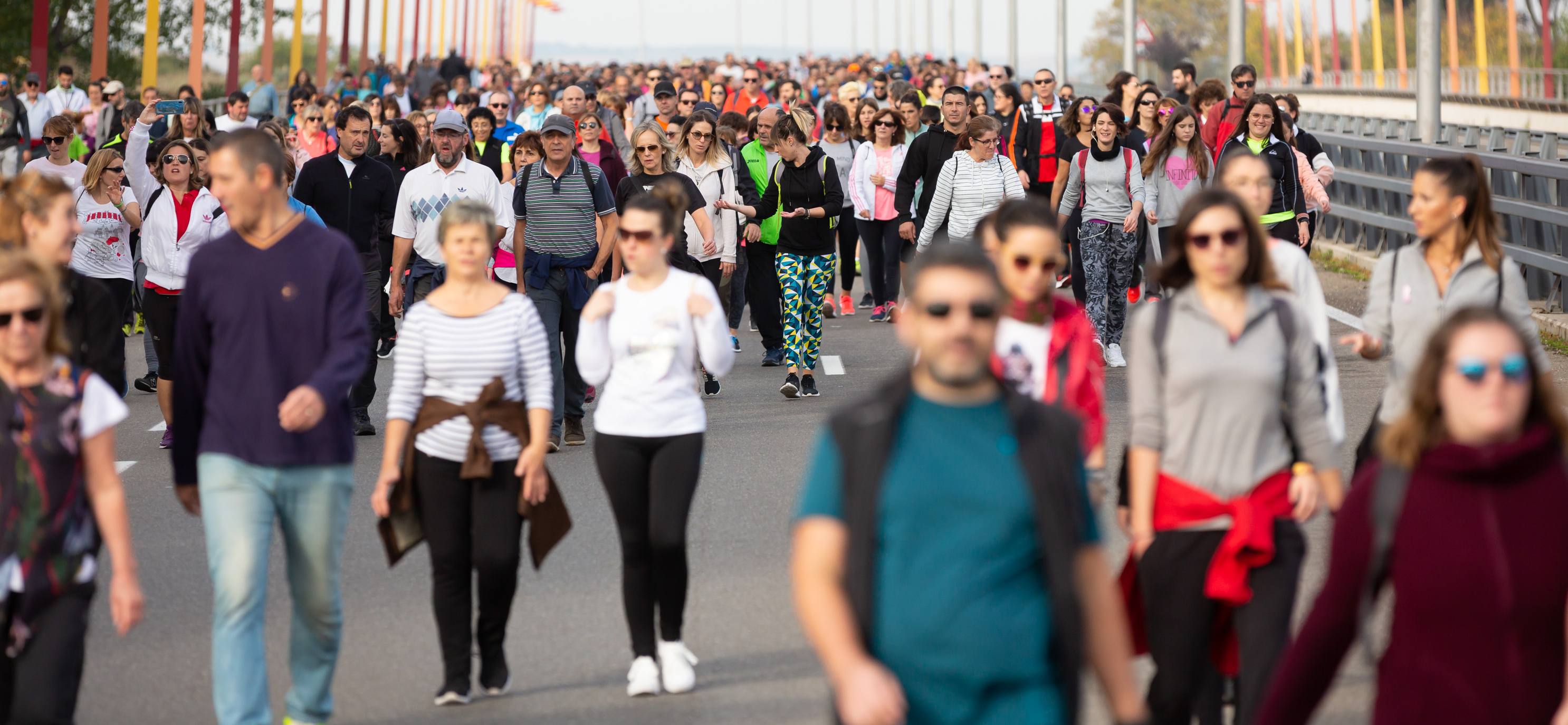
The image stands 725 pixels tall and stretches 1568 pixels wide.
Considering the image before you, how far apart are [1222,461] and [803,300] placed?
8.61 metres

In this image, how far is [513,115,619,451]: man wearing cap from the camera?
11.3 meters

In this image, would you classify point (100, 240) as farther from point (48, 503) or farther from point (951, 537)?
point (951, 537)

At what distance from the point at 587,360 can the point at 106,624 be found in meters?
2.39

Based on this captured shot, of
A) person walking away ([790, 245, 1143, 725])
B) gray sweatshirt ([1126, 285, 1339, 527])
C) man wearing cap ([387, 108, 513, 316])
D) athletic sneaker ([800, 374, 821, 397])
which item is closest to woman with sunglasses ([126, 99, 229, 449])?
man wearing cap ([387, 108, 513, 316])

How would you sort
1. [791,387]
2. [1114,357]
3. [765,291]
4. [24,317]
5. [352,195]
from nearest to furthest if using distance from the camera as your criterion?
1. [24,317]
2. [352,195]
3. [791,387]
4. [1114,357]
5. [765,291]

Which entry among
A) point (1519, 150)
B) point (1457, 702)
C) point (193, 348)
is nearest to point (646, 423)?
point (193, 348)

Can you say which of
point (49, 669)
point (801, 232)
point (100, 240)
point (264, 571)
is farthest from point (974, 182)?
point (49, 669)

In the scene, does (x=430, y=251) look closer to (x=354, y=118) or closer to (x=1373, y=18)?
(x=354, y=118)

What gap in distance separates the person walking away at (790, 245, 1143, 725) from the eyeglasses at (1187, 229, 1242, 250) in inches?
69.8

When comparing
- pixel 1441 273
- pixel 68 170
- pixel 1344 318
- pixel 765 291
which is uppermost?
pixel 68 170

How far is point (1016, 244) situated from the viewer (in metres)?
5.13

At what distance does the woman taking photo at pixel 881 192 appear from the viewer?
16375 mm

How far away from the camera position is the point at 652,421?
6328 millimetres

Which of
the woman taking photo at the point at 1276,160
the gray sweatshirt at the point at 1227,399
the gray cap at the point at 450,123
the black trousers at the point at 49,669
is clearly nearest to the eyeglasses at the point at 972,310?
the gray sweatshirt at the point at 1227,399
